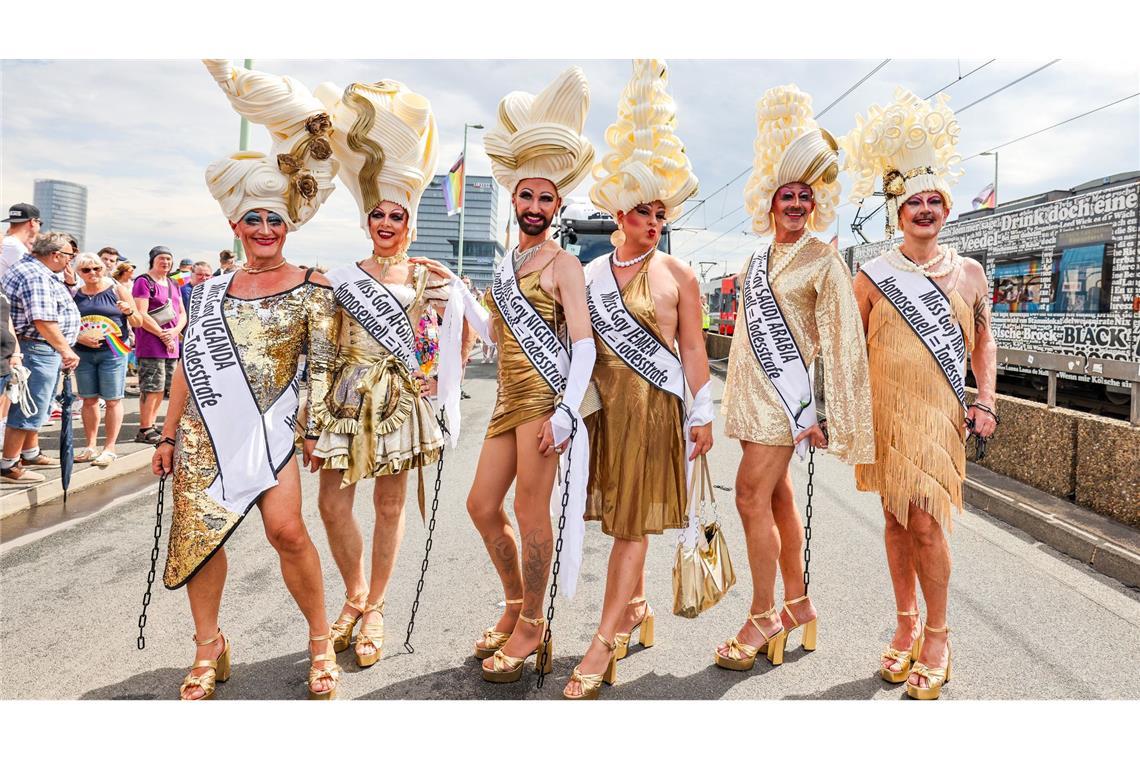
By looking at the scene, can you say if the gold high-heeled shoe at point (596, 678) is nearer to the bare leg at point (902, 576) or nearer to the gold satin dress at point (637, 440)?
the gold satin dress at point (637, 440)

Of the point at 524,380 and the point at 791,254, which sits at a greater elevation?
the point at 791,254

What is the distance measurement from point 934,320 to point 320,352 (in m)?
2.43

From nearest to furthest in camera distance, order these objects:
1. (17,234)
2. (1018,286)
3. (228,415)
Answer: (228,415), (17,234), (1018,286)

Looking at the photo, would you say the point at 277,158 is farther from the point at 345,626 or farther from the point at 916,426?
the point at 916,426

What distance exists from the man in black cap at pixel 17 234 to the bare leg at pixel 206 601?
4094mm

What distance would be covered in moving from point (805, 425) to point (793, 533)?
0.55 meters

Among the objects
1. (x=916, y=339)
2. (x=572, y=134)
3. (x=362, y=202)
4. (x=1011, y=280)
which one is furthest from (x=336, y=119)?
(x=1011, y=280)

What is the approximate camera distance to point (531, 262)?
A: 115 inches

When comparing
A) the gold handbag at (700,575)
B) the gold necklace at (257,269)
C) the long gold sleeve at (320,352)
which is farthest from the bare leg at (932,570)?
the gold necklace at (257,269)

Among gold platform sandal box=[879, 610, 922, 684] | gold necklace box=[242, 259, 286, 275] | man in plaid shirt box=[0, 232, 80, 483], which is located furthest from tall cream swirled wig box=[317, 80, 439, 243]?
man in plaid shirt box=[0, 232, 80, 483]

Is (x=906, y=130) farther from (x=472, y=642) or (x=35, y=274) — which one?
(x=35, y=274)

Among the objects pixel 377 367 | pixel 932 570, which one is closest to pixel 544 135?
pixel 377 367

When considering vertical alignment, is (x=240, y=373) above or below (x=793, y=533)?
above

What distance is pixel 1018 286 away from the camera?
1152cm
